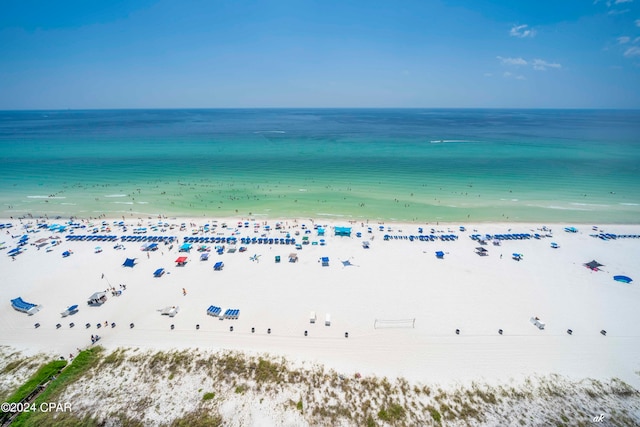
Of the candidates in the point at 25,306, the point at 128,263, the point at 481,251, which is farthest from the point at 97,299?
the point at 481,251

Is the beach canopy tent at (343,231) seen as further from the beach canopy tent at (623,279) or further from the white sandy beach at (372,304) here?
the beach canopy tent at (623,279)

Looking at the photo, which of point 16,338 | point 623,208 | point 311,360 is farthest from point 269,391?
point 623,208

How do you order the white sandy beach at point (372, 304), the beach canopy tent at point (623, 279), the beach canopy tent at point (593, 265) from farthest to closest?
1. the beach canopy tent at point (593, 265)
2. the beach canopy tent at point (623, 279)
3. the white sandy beach at point (372, 304)

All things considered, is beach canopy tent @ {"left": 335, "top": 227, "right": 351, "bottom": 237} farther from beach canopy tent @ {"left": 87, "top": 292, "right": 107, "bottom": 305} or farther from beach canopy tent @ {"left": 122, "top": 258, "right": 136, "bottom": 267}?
beach canopy tent @ {"left": 87, "top": 292, "right": 107, "bottom": 305}

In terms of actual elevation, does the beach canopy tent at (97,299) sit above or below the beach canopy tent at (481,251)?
below

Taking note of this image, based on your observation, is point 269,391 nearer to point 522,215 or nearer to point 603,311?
point 603,311

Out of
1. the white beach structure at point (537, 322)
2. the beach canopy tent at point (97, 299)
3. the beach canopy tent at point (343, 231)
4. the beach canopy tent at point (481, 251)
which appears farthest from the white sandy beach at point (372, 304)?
the beach canopy tent at point (343, 231)

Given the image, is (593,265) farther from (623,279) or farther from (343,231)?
(343,231)

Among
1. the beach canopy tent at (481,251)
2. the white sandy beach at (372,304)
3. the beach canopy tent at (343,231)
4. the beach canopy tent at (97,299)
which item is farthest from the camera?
the beach canopy tent at (343,231)

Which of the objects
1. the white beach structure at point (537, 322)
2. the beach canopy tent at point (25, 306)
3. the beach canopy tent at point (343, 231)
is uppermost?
the beach canopy tent at point (343, 231)
